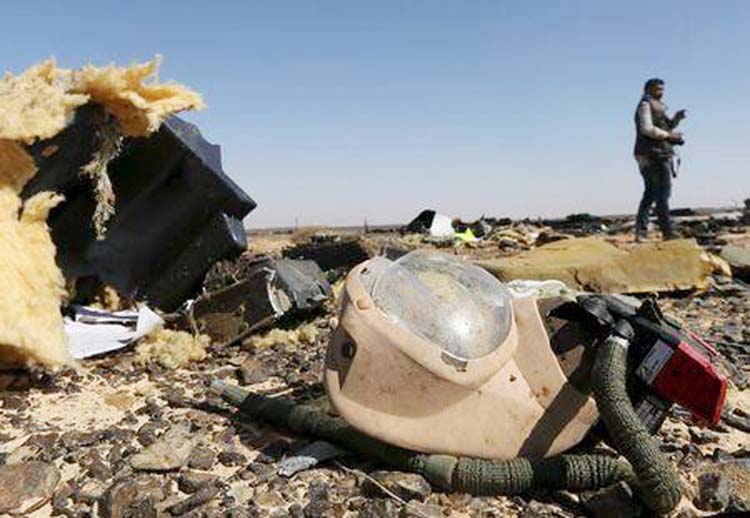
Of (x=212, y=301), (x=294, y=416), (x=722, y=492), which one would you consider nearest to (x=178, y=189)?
(x=212, y=301)

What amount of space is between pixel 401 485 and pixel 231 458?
702 millimetres

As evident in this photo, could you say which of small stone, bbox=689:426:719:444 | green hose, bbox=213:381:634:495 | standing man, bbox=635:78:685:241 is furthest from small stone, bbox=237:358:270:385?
standing man, bbox=635:78:685:241

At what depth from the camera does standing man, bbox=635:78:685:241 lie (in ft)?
26.7

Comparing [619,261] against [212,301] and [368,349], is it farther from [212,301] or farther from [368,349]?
[368,349]

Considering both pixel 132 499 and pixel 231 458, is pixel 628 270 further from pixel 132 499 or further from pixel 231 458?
pixel 132 499

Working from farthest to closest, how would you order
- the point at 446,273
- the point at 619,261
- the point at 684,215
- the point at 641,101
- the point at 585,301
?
the point at 684,215 → the point at 641,101 → the point at 619,261 → the point at 446,273 → the point at 585,301

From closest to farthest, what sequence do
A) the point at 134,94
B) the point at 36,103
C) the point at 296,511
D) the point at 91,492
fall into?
1. the point at 296,511
2. the point at 91,492
3. the point at 36,103
4. the point at 134,94

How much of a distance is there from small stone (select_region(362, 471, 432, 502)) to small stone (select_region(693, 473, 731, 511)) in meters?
0.92

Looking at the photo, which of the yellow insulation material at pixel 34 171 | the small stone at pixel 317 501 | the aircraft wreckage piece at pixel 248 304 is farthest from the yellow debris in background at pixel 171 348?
the small stone at pixel 317 501

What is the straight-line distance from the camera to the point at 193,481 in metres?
2.24

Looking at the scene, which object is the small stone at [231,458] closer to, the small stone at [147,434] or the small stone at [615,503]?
the small stone at [147,434]

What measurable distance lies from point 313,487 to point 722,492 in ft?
4.53

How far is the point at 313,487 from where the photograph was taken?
2.21 m

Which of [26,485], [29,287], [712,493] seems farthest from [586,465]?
[29,287]
